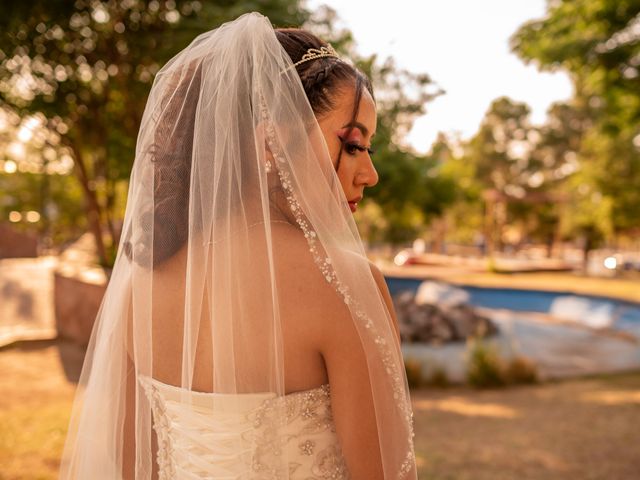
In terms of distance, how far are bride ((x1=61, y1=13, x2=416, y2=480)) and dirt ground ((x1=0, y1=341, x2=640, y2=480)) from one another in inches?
129

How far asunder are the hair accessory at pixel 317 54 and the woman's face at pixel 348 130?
121 mm

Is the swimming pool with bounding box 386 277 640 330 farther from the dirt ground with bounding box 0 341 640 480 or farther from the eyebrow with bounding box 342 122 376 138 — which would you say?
the eyebrow with bounding box 342 122 376 138

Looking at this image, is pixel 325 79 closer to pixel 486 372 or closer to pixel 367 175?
pixel 367 175

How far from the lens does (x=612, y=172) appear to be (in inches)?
1101

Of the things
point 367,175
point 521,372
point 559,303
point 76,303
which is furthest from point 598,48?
point 559,303

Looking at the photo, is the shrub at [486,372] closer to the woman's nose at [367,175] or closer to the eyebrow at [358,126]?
the woman's nose at [367,175]

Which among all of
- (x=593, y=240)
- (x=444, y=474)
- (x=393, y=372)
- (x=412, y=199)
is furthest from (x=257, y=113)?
(x=593, y=240)

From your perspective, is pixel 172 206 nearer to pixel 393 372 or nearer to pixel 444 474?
pixel 393 372

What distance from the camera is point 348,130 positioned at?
4.62 feet

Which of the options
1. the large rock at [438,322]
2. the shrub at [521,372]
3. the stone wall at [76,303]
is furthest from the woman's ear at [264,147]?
the large rock at [438,322]

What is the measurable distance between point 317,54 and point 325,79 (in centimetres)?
10

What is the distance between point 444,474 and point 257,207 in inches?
142

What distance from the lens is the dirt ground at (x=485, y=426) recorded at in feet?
14.5

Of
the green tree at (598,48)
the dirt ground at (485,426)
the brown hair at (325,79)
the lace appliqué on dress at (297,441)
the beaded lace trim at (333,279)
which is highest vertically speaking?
the green tree at (598,48)
